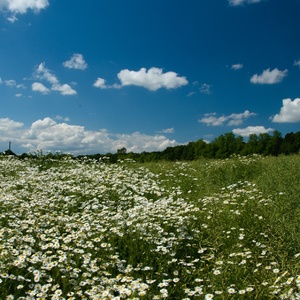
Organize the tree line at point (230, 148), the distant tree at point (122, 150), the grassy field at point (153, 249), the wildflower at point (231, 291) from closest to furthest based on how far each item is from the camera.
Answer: the wildflower at point (231, 291) < the grassy field at point (153, 249) < the distant tree at point (122, 150) < the tree line at point (230, 148)

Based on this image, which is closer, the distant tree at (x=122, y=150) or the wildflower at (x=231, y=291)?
the wildflower at (x=231, y=291)

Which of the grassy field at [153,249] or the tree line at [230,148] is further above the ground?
the tree line at [230,148]

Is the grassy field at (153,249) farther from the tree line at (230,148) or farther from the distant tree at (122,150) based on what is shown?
the tree line at (230,148)

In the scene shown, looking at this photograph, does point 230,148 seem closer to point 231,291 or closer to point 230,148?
point 230,148

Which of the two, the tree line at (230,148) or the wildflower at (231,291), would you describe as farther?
the tree line at (230,148)

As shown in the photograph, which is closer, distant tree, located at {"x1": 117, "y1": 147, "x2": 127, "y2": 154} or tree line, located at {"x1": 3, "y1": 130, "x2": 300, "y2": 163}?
distant tree, located at {"x1": 117, "y1": 147, "x2": 127, "y2": 154}

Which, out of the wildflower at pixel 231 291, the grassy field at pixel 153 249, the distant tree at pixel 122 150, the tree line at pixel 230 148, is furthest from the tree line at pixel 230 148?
the wildflower at pixel 231 291

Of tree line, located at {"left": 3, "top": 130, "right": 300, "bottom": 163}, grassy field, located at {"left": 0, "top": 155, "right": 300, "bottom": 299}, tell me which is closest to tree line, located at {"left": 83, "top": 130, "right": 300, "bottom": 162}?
tree line, located at {"left": 3, "top": 130, "right": 300, "bottom": 163}

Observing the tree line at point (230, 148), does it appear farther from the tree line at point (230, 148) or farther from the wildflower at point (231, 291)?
the wildflower at point (231, 291)

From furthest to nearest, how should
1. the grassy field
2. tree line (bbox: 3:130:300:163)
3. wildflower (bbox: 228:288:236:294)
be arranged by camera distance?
tree line (bbox: 3:130:300:163), the grassy field, wildflower (bbox: 228:288:236:294)

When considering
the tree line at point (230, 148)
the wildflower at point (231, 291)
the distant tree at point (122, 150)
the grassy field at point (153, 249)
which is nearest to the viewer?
the wildflower at point (231, 291)

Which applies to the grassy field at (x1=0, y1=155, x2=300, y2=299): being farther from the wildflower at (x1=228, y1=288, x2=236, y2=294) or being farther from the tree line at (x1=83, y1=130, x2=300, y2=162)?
the tree line at (x1=83, y1=130, x2=300, y2=162)

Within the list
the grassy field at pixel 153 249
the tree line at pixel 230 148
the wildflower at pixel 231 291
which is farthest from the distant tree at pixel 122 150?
the wildflower at pixel 231 291

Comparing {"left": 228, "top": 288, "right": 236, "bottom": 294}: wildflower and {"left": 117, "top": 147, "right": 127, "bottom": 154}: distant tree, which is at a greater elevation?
{"left": 117, "top": 147, "right": 127, "bottom": 154}: distant tree
